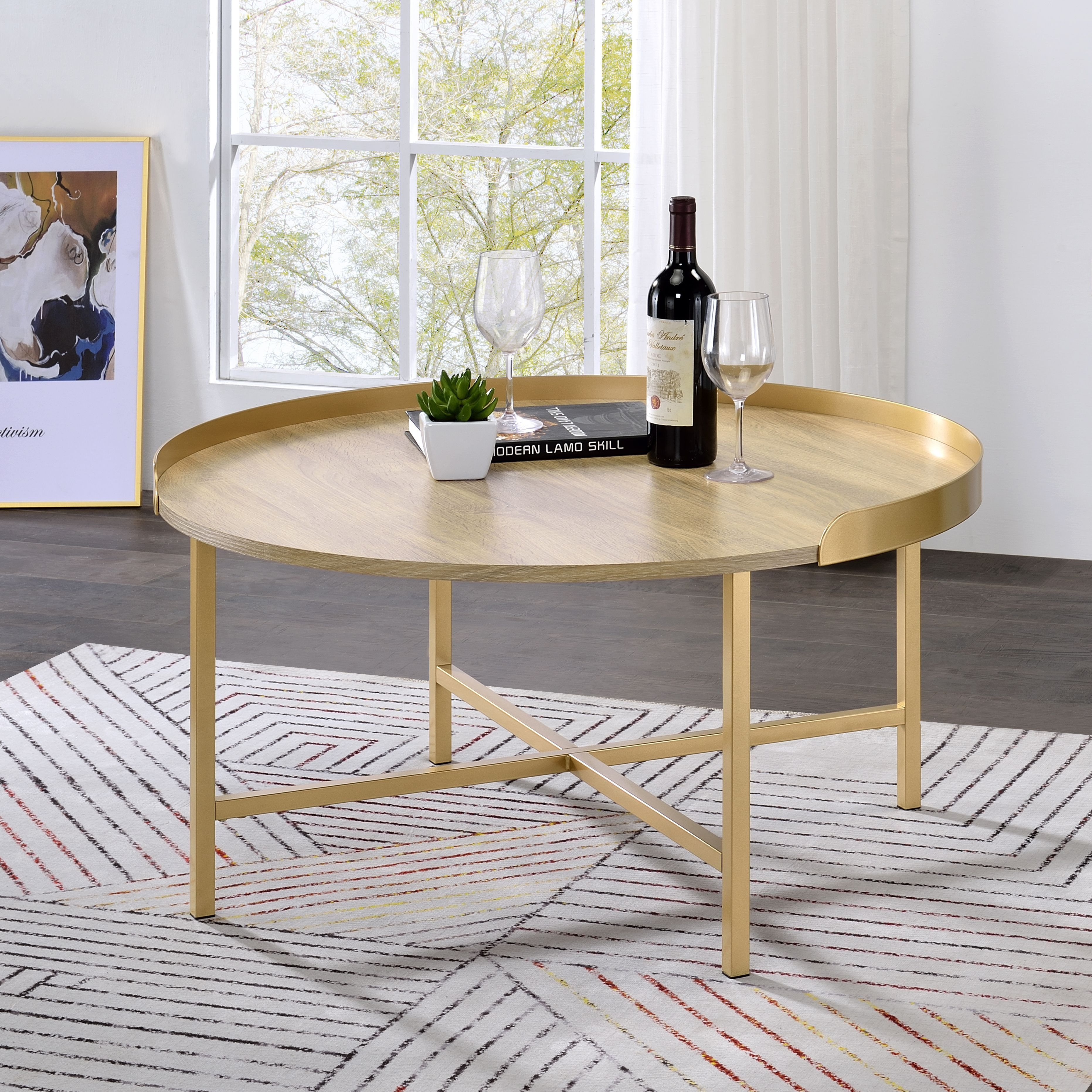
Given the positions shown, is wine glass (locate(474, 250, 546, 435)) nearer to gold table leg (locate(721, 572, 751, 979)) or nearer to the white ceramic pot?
the white ceramic pot

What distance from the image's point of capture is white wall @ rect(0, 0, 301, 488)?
14.3ft

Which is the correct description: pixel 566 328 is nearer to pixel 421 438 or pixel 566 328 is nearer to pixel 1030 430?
pixel 1030 430

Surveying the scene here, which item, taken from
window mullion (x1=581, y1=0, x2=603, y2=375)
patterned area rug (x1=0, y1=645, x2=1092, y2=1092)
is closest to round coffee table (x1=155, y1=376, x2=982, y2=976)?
patterned area rug (x1=0, y1=645, x2=1092, y2=1092)

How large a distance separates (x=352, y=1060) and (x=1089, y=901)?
104 centimetres

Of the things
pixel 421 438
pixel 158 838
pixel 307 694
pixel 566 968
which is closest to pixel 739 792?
pixel 566 968

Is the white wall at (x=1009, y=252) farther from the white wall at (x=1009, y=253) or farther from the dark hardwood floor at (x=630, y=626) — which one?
the dark hardwood floor at (x=630, y=626)

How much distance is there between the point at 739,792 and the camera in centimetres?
186

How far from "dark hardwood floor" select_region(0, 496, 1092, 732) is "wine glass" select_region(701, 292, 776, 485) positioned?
1127 millimetres

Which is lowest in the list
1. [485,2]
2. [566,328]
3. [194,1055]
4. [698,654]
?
[194,1055]

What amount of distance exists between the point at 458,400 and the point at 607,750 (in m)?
0.63

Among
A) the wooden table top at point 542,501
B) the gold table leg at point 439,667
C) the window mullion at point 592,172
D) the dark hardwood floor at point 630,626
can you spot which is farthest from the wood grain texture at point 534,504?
the window mullion at point 592,172

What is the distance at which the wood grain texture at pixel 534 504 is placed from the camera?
1593 millimetres

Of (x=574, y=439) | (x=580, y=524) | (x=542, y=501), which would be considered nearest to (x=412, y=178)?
(x=574, y=439)

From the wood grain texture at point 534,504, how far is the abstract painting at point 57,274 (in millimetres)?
2449
